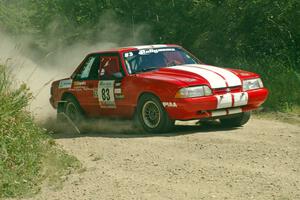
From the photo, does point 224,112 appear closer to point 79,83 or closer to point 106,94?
point 106,94

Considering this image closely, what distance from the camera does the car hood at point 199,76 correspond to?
9750 mm

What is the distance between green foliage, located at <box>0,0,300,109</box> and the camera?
1620cm

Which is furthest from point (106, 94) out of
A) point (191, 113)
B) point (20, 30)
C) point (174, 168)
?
point (20, 30)

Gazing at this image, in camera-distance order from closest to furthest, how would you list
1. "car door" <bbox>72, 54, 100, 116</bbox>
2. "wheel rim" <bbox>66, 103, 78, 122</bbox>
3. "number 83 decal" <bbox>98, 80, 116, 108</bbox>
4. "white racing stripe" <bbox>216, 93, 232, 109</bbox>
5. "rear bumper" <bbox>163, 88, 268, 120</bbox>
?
1. "rear bumper" <bbox>163, 88, 268, 120</bbox>
2. "white racing stripe" <bbox>216, 93, 232, 109</bbox>
3. "number 83 decal" <bbox>98, 80, 116, 108</bbox>
4. "car door" <bbox>72, 54, 100, 116</bbox>
5. "wheel rim" <bbox>66, 103, 78, 122</bbox>

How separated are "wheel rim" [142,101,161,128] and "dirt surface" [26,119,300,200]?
0.26 meters

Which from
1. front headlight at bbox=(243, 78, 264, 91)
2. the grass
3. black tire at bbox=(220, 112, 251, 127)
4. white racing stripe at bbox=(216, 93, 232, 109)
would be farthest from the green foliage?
the grass

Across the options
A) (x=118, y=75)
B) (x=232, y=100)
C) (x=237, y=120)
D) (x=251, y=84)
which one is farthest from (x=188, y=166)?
(x=118, y=75)

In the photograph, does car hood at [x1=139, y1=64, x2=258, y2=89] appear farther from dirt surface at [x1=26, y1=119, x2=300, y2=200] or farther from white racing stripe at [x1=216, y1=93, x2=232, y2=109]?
dirt surface at [x1=26, y1=119, x2=300, y2=200]

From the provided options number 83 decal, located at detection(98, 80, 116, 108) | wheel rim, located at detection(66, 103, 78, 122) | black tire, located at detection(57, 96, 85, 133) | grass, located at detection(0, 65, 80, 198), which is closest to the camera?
grass, located at detection(0, 65, 80, 198)

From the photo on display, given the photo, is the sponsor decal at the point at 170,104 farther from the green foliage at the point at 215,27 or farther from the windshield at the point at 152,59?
the green foliage at the point at 215,27

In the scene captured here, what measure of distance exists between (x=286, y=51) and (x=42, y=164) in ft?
35.0

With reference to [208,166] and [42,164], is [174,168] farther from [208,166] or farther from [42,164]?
[42,164]

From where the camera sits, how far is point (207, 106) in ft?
31.6

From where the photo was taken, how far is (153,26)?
20.5 m
